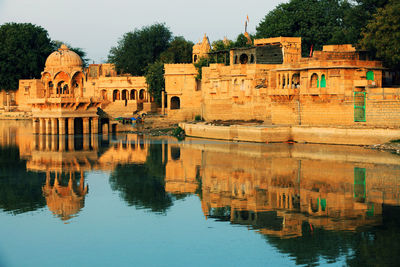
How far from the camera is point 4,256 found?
1316 centimetres

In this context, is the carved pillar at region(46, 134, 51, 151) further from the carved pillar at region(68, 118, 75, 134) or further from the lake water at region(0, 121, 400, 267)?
the lake water at region(0, 121, 400, 267)

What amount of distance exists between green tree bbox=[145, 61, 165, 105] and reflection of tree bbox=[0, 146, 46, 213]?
23084 millimetres

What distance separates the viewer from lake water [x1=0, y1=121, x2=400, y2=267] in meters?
13.1

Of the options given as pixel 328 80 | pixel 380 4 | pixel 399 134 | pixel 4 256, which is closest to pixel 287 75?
pixel 328 80

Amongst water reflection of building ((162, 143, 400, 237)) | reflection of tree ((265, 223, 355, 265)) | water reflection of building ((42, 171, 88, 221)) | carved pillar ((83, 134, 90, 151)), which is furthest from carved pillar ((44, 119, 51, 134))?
reflection of tree ((265, 223, 355, 265))

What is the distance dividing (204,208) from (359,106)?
47.1 feet

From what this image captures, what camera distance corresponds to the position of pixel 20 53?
6444 cm

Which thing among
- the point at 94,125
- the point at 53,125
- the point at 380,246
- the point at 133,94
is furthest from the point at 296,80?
the point at 133,94

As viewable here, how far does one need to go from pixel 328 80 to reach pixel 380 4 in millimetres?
11547

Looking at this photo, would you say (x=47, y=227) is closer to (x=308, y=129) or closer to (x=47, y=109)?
(x=308, y=129)

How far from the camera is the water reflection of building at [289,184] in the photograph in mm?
15938

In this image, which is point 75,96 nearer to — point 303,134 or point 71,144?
point 71,144

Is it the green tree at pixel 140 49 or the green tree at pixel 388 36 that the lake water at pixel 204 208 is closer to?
the green tree at pixel 388 36

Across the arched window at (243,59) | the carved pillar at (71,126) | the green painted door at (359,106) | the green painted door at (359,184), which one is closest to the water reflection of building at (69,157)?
the carved pillar at (71,126)
